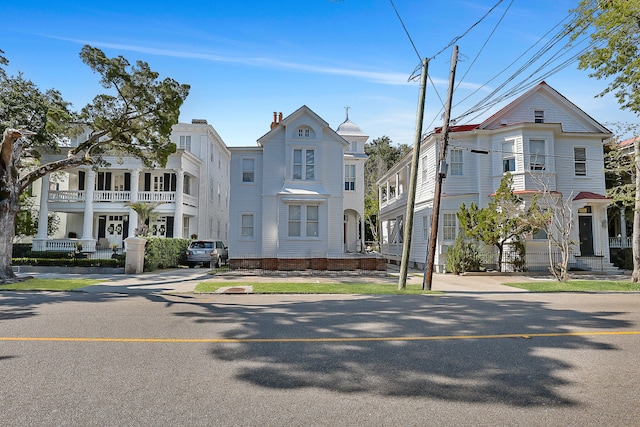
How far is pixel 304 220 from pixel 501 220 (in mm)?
9590

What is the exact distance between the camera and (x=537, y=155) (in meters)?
21.3

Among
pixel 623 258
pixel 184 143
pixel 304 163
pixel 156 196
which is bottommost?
pixel 623 258

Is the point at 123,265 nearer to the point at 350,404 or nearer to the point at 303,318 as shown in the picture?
the point at 303,318


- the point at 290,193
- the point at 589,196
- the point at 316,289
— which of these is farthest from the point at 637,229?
the point at 290,193

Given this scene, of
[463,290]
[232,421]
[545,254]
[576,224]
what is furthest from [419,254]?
[232,421]

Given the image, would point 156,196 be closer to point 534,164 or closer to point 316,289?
point 316,289

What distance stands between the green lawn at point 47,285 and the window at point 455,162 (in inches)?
693

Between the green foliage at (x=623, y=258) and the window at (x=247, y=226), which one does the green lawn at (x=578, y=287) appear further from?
the window at (x=247, y=226)

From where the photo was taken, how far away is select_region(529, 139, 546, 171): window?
2133cm

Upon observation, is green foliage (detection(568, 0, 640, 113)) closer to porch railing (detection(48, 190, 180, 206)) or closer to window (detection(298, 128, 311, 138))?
window (detection(298, 128, 311, 138))

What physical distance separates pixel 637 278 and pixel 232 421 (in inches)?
711

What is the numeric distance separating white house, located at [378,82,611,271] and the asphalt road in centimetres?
1368

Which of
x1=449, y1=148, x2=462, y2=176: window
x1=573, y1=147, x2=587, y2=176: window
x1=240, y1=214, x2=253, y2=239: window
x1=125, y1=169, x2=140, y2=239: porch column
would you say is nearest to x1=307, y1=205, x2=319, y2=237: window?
x1=240, y1=214, x2=253, y2=239: window

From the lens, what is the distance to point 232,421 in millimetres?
3412
